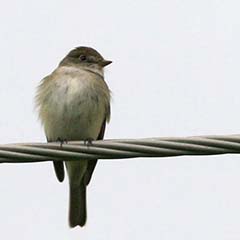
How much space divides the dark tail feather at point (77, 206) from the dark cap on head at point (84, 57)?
1362 millimetres

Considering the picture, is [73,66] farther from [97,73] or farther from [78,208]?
[78,208]

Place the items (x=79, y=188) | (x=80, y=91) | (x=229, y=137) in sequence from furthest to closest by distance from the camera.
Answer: (x=79, y=188) → (x=80, y=91) → (x=229, y=137)

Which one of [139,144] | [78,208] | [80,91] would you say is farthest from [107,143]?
[78,208]

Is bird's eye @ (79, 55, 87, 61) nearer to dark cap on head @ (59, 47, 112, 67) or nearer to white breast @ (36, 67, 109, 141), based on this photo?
dark cap on head @ (59, 47, 112, 67)

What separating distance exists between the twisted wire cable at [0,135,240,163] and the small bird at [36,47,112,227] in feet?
8.76

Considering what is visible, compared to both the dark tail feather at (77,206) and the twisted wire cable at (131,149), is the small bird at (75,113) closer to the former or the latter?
the dark tail feather at (77,206)

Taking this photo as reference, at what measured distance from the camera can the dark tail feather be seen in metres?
8.73

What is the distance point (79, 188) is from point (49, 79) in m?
1.09

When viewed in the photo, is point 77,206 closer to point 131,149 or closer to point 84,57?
point 84,57

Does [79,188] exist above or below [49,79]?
below

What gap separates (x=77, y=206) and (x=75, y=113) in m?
1.11

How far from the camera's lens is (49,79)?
8727 millimetres

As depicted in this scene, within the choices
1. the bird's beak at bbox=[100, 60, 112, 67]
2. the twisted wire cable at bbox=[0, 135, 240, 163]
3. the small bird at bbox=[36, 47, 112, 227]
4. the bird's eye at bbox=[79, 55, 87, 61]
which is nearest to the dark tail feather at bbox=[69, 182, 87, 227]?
the small bird at bbox=[36, 47, 112, 227]

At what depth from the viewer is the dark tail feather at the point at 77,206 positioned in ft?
28.6
